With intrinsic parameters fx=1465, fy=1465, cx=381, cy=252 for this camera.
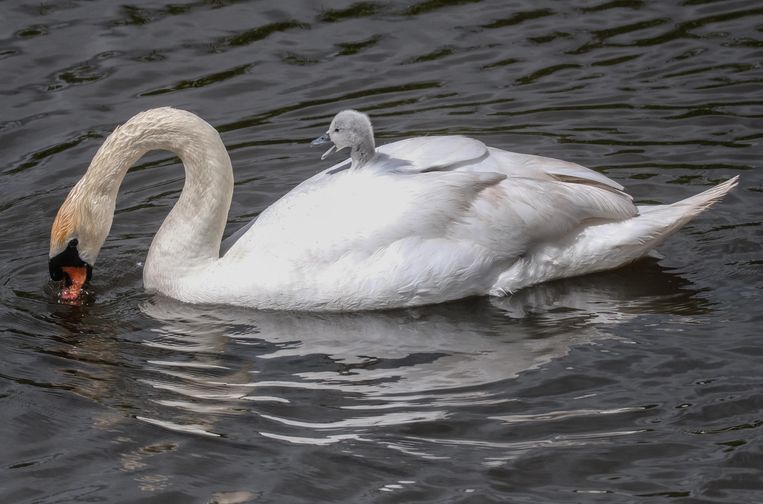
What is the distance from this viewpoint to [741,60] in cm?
1270

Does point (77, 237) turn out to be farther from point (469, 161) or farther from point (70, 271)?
point (469, 161)

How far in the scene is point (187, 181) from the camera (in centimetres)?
958

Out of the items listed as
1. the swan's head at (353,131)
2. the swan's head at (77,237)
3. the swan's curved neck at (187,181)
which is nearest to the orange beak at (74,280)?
the swan's head at (77,237)

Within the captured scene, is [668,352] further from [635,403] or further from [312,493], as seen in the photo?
[312,493]

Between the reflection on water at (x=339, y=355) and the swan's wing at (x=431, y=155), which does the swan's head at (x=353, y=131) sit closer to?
the swan's wing at (x=431, y=155)

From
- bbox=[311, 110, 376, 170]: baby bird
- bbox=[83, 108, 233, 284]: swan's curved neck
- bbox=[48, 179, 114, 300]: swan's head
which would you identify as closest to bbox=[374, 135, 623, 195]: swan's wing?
bbox=[311, 110, 376, 170]: baby bird

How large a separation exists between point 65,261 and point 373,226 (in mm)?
2024

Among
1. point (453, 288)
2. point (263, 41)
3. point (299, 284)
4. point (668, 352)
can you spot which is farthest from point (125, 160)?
point (263, 41)

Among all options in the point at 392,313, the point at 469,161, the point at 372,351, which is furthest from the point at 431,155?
the point at 372,351

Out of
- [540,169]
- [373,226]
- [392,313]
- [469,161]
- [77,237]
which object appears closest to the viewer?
[373,226]

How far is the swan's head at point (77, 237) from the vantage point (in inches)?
363

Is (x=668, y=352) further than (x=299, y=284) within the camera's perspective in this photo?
No

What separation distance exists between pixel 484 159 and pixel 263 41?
15.8 ft

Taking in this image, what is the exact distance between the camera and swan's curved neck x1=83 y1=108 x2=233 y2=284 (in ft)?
30.8
